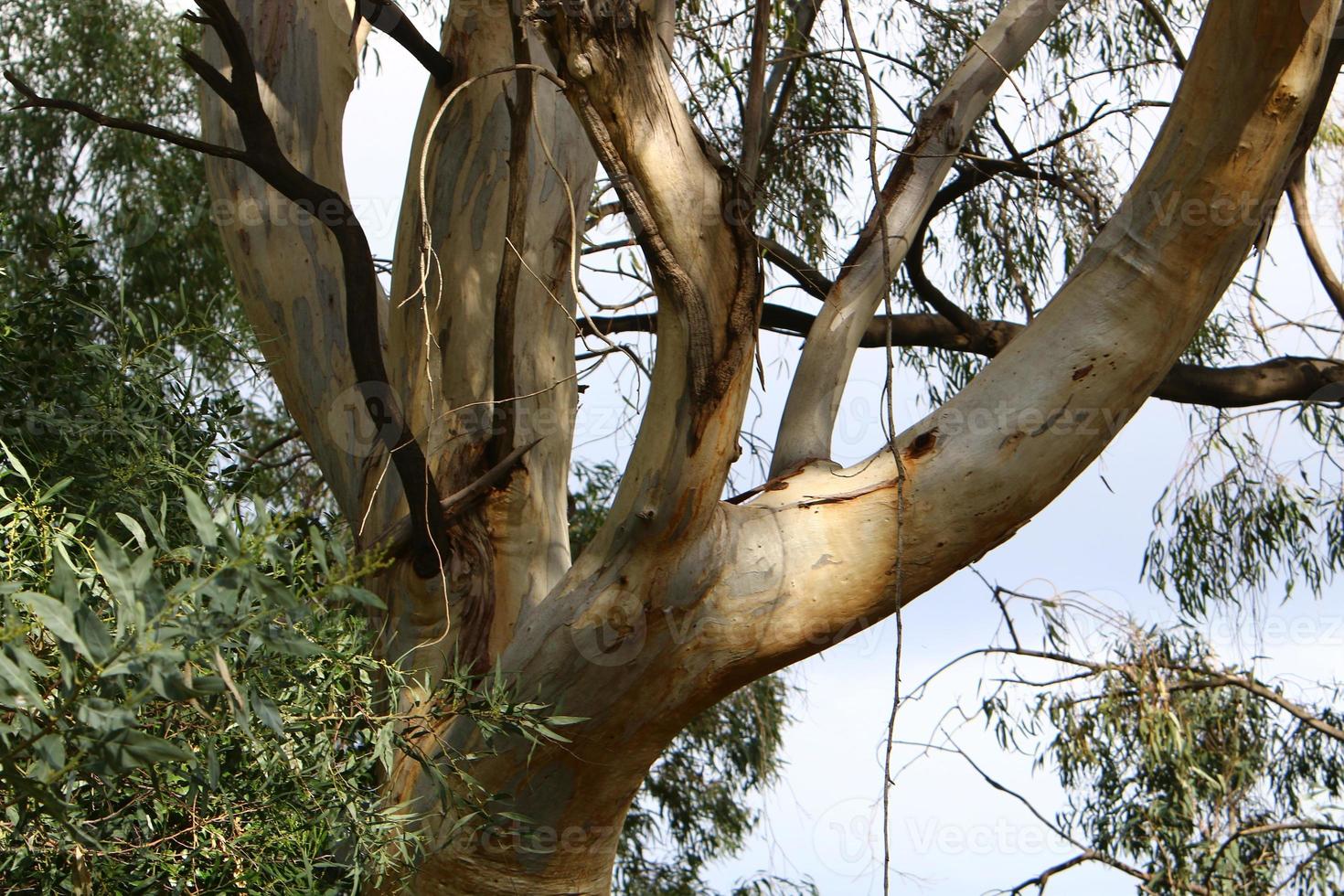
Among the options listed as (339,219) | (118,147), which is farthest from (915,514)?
(118,147)

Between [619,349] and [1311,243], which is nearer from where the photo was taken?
[619,349]

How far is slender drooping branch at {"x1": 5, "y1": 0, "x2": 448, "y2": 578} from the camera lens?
2.04 meters

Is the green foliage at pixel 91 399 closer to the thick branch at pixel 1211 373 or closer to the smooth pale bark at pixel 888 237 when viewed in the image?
the smooth pale bark at pixel 888 237

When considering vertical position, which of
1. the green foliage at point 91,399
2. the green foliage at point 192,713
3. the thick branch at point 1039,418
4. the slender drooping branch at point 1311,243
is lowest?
the green foliage at point 192,713

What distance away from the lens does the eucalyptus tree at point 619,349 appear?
1754mm

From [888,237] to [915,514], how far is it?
666 mm

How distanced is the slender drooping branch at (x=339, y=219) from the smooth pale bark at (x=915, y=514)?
430mm

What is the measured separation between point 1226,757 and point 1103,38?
259 centimetres

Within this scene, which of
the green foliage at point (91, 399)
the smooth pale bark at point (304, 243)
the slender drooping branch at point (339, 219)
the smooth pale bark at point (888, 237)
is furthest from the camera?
the smooth pale bark at point (304, 243)

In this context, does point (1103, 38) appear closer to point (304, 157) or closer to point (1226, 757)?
point (1226, 757)

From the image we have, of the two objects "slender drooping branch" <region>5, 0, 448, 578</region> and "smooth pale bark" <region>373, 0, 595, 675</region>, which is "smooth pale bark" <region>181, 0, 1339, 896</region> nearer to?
"slender drooping branch" <region>5, 0, 448, 578</region>

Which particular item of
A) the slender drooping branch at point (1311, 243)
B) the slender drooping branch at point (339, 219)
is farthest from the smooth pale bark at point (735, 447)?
the slender drooping branch at point (1311, 243)

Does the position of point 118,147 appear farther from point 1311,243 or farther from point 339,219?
point 1311,243

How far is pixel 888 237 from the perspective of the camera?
2.40 metres
